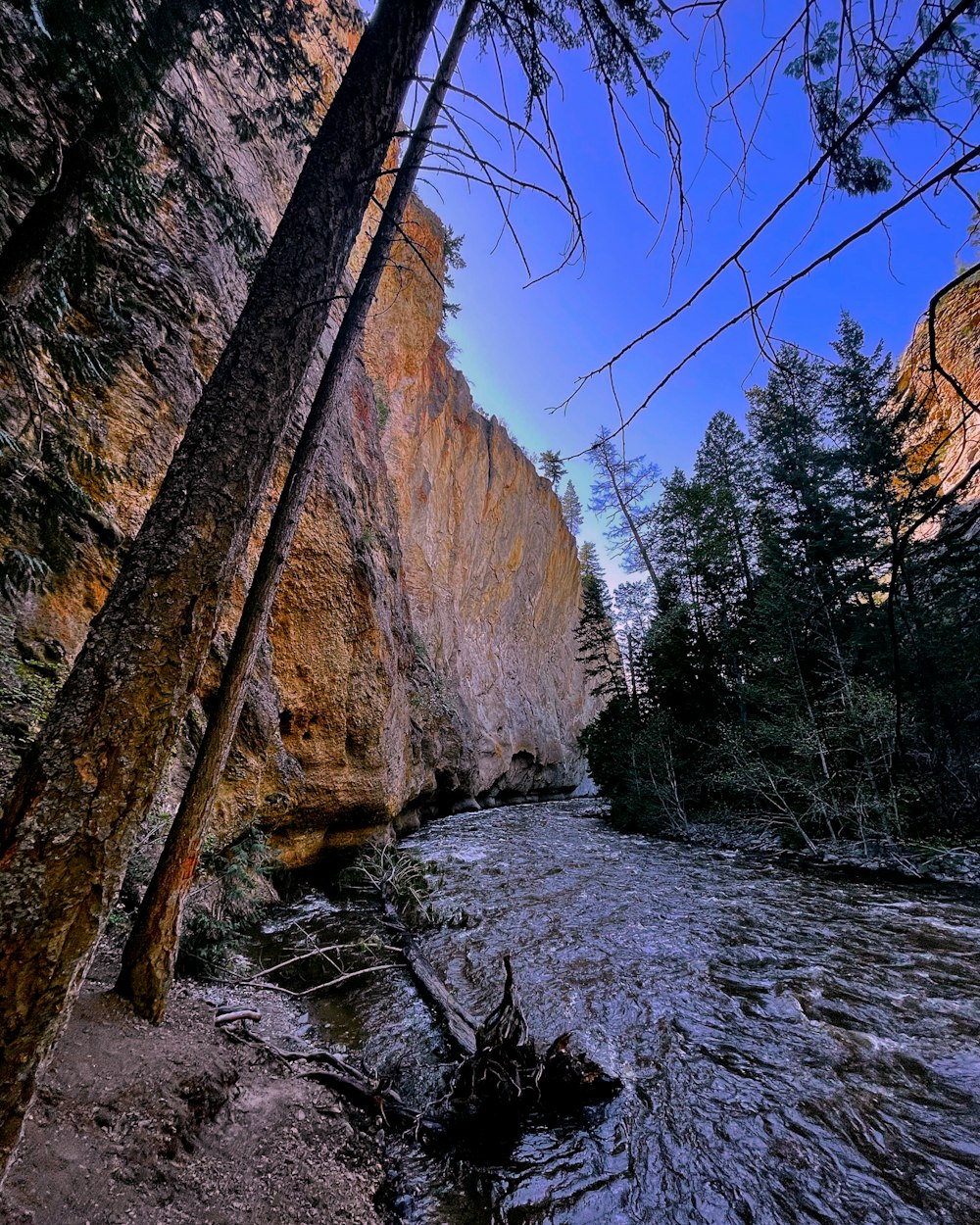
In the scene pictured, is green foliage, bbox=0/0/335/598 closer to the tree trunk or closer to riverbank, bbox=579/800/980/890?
the tree trunk

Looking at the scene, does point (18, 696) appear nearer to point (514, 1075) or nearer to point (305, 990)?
point (305, 990)

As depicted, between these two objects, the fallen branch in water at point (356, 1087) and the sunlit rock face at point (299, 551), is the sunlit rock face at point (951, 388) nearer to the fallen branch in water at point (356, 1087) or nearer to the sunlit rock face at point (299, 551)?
the fallen branch in water at point (356, 1087)

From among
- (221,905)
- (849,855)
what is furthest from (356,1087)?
(849,855)

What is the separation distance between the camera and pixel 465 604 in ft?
74.0

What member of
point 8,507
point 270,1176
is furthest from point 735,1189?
point 8,507

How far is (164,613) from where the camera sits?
1.80 meters

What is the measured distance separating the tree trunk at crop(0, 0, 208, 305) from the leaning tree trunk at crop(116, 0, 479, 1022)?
148 centimetres

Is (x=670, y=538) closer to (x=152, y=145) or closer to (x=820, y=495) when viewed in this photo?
(x=820, y=495)

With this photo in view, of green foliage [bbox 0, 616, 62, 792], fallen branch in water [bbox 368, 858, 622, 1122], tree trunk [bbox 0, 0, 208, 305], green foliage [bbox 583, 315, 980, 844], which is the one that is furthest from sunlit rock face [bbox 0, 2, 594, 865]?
green foliage [bbox 583, 315, 980, 844]

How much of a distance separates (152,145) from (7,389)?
3.39 metres

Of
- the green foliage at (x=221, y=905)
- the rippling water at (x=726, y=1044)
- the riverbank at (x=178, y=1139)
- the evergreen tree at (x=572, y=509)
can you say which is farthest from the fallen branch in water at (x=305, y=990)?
the evergreen tree at (x=572, y=509)

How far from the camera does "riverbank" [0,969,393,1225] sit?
1.65 m

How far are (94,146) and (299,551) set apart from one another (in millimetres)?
4732

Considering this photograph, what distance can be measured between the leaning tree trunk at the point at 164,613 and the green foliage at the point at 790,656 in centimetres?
413
